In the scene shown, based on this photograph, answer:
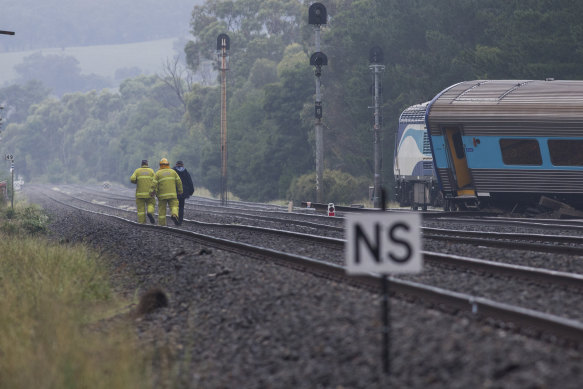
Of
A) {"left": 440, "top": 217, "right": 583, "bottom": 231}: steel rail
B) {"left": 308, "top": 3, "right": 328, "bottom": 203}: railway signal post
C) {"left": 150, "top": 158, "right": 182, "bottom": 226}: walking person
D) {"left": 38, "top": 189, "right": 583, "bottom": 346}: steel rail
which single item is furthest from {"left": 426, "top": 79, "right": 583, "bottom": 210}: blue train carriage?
{"left": 38, "top": 189, "right": 583, "bottom": 346}: steel rail

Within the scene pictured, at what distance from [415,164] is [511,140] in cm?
863

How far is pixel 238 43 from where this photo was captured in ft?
249

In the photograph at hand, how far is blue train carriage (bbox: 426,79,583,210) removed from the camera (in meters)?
22.4

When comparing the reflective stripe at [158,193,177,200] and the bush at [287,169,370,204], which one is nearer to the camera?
the reflective stripe at [158,193,177,200]

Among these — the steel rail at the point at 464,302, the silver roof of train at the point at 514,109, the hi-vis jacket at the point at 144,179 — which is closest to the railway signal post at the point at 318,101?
the silver roof of train at the point at 514,109

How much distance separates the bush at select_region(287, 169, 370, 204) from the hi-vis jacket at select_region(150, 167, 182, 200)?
2131 centimetres

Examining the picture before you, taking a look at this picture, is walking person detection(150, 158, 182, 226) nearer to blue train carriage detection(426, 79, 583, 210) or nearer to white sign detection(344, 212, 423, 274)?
blue train carriage detection(426, 79, 583, 210)

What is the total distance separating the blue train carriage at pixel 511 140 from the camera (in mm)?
22359

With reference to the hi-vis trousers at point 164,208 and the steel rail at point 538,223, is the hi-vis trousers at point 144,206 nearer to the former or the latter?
the hi-vis trousers at point 164,208

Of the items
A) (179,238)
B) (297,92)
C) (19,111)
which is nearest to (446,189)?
(179,238)

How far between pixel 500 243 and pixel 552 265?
2.72 metres

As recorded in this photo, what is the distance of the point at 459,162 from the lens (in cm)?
2423

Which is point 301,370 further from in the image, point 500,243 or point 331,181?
point 331,181

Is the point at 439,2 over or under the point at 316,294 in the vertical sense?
over
